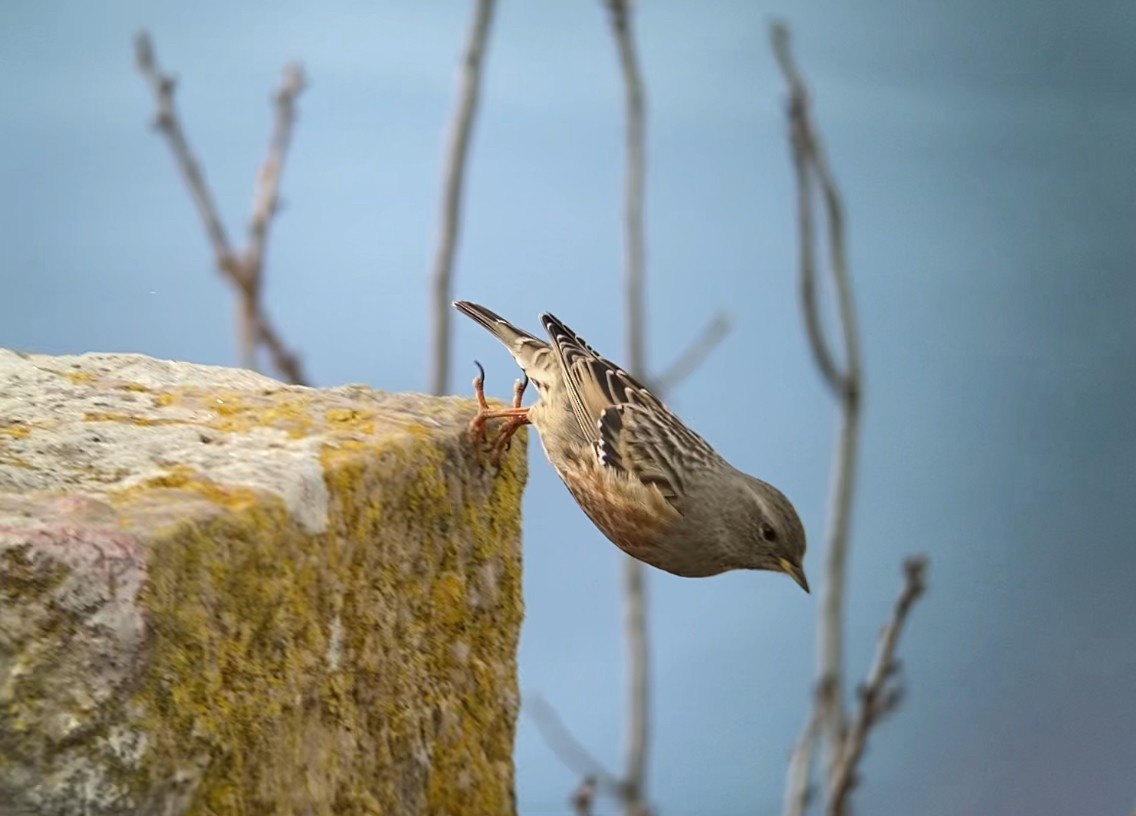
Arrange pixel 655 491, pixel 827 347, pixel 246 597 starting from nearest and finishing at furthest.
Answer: pixel 246 597 < pixel 655 491 < pixel 827 347

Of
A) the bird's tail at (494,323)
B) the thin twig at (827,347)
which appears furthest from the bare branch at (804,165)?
the bird's tail at (494,323)

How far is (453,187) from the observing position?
5.44 metres

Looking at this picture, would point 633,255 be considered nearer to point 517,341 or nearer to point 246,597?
point 517,341

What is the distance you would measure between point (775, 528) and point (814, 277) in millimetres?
1544

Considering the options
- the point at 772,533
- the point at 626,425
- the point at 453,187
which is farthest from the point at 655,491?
the point at 453,187

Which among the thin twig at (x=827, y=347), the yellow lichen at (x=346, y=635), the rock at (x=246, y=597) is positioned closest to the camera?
the rock at (x=246, y=597)

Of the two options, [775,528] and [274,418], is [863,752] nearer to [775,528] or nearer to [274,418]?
[775,528]

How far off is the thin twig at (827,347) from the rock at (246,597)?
225cm

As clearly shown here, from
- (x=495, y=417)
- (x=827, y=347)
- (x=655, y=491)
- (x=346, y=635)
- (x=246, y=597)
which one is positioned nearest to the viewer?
(x=246, y=597)

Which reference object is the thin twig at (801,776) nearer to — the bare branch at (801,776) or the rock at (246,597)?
the bare branch at (801,776)

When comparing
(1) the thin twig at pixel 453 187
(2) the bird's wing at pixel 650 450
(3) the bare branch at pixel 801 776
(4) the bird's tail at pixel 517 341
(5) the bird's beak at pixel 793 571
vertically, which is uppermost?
(1) the thin twig at pixel 453 187

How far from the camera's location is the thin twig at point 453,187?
540cm

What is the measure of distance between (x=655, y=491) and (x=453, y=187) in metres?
2.15

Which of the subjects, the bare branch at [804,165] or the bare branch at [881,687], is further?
the bare branch at [804,165]
